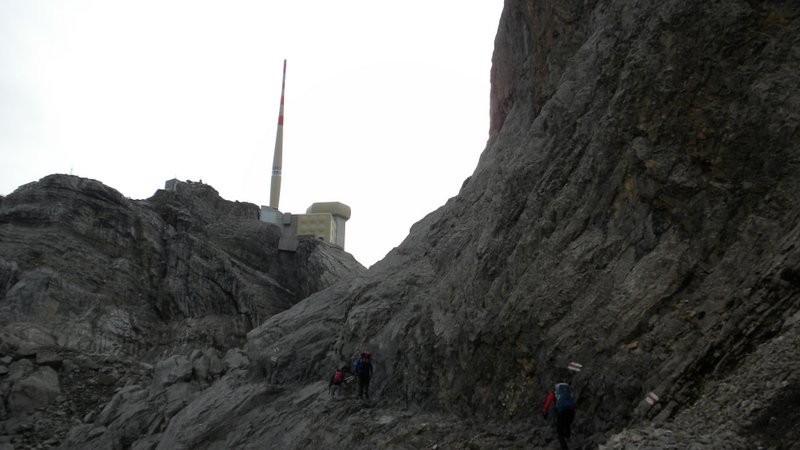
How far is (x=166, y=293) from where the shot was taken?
129 feet

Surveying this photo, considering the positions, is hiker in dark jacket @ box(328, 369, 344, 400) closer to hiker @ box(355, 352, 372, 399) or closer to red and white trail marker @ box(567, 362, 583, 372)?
hiker @ box(355, 352, 372, 399)

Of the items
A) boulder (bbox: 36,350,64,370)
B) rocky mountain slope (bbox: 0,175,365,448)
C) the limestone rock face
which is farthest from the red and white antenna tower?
boulder (bbox: 36,350,64,370)

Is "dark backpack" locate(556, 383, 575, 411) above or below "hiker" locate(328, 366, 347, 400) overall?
below

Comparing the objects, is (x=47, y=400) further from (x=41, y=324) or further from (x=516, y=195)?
(x=516, y=195)

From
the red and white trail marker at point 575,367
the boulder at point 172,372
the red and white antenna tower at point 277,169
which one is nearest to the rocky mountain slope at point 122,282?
the boulder at point 172,372

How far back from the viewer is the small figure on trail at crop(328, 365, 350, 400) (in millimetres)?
19812

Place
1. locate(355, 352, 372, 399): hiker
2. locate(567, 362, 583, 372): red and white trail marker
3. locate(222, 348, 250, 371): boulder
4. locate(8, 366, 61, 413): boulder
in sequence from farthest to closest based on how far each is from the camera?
locate(8, 366, 61, 413): boulder, locate(222, 348, 250, 371): boulder, locate(355, 352, 372, 399): hiker, locate(567, 362, 583, 372): red and white trail marker

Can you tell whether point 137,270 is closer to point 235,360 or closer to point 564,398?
point 235,360

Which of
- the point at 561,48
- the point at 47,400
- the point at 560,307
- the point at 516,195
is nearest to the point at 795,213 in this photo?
the point at 560,307

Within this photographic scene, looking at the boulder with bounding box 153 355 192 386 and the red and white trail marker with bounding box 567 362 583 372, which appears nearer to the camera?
the red and white trail marker with bounding box 567 362 583 372

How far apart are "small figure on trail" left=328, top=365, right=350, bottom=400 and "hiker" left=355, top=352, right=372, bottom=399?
0.81m

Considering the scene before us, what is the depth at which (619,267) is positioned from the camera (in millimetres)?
12812

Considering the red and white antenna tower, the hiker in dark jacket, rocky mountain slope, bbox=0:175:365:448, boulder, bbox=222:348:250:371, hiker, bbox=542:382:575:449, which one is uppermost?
the red and white antenna tower

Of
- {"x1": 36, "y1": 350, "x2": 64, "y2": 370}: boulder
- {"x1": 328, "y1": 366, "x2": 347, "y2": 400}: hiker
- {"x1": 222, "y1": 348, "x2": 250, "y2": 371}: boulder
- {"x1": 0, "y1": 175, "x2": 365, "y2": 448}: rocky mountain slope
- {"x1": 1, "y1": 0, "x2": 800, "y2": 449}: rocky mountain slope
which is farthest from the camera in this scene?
{"x1": 0, "y1": 175, "x2": 365, "y2": 448}: rocky mountain slope
